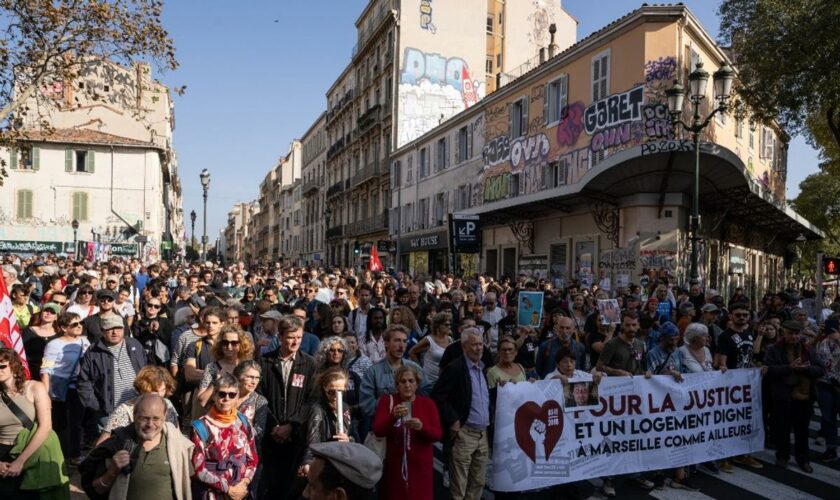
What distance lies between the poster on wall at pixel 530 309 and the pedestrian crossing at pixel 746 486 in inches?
140

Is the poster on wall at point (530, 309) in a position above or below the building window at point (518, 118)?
below

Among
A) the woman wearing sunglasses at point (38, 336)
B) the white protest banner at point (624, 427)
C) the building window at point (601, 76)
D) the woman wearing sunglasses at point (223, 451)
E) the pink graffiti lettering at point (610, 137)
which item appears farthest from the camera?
the building window at point (601, 76)

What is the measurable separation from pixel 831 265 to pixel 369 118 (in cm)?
3376

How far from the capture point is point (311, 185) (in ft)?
216

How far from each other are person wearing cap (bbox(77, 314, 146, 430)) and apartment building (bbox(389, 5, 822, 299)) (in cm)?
1319

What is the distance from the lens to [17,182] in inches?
1682

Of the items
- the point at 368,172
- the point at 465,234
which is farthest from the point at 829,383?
the point at 368,172

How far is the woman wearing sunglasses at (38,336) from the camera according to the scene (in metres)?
7.17

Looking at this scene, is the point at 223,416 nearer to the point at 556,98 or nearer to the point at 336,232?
the point at 556,98

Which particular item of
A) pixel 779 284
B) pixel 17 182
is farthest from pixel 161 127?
pixel 779 284

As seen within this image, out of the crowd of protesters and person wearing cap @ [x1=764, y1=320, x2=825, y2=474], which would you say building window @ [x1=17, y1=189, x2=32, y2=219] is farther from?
person wearing cap @ [x1=764, y1=320, x2=825, y2=474]

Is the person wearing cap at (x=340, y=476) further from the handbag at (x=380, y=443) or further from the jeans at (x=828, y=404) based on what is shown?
the jeans at (x=828, y=404)

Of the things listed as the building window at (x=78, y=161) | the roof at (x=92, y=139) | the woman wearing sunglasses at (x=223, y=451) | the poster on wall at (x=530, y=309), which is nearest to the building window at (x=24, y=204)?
the building window at (x=78, y=161)

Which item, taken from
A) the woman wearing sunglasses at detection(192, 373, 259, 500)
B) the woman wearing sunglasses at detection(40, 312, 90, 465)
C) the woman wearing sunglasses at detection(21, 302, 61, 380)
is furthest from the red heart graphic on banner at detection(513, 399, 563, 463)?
the woman wearing sunglasses at detection(21, 302, 61, 380)
